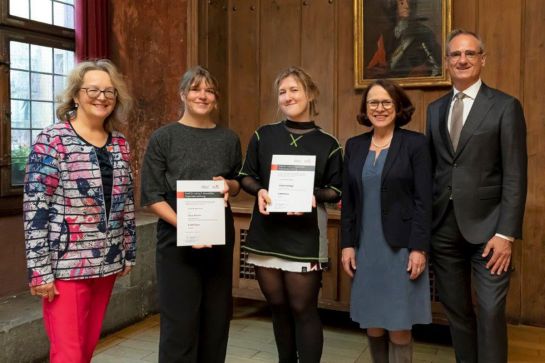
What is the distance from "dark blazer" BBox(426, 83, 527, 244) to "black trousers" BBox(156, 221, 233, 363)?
924 millimetres

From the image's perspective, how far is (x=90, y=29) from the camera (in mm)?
3596

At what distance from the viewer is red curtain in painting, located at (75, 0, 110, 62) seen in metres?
3.56

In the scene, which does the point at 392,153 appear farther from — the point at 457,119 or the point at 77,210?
the point at 77,210

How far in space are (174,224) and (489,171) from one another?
3.98 ft

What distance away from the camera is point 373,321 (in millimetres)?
2068

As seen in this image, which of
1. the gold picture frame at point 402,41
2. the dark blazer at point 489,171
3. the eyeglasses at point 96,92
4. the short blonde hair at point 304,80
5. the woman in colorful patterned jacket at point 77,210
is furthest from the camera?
the gold picture frame at point 402,41

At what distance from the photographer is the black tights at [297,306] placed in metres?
2.13

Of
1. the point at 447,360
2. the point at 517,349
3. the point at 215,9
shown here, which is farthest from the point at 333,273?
the point at 215,9

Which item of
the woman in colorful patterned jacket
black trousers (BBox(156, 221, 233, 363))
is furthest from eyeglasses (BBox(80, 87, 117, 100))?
black trousers (BBox(156, 221, 233, 363))

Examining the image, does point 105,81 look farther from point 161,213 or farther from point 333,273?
point 333,273

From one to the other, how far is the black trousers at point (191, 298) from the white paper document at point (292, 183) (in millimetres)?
276

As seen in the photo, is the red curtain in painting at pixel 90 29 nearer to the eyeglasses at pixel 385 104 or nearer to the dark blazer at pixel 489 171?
the eyeglasses at pixel 385 104

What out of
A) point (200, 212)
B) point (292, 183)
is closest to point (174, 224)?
point (200, 212)

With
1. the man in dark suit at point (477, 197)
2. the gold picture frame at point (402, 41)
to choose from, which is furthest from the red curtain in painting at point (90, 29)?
the man in dark suit at point (477, 197)
